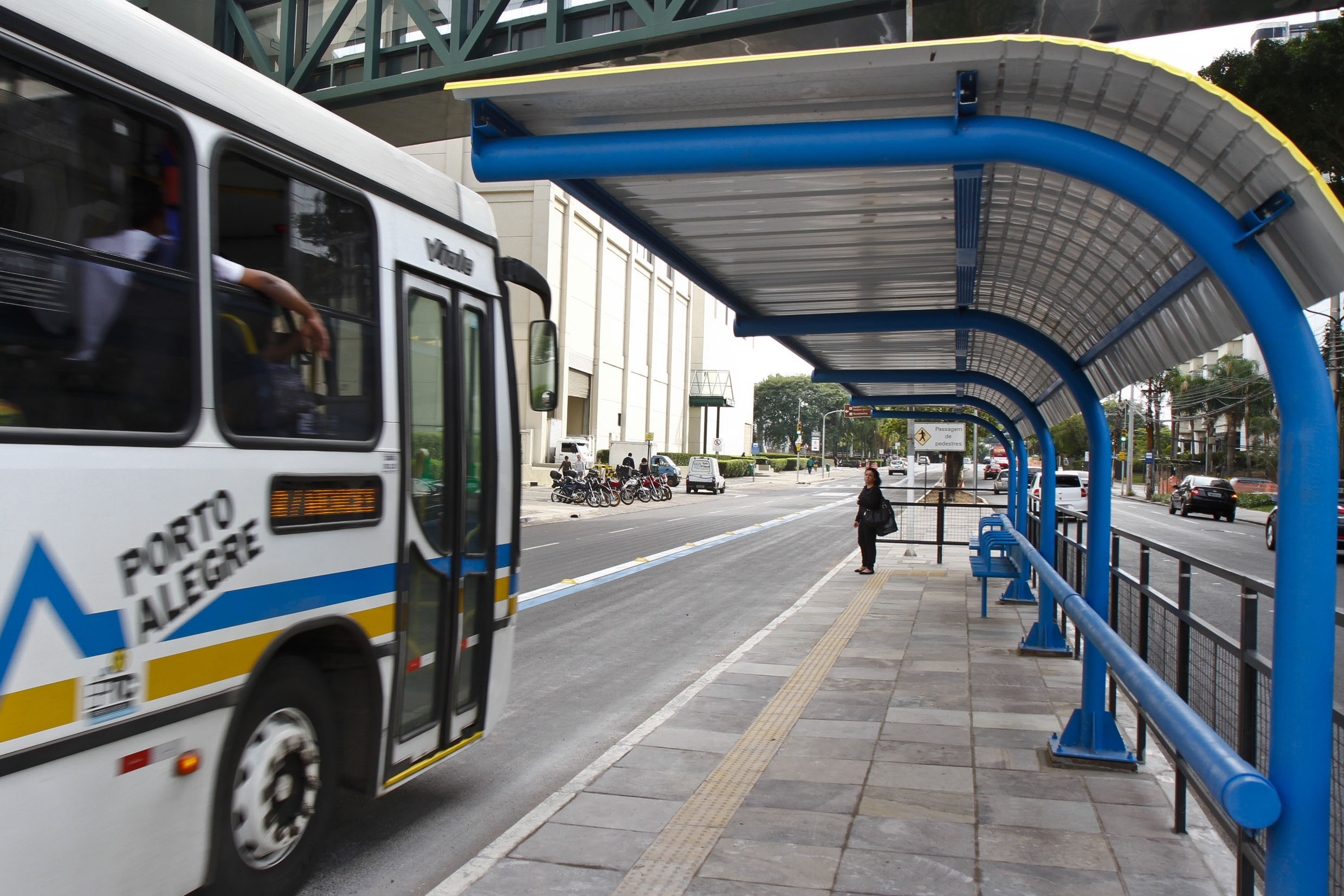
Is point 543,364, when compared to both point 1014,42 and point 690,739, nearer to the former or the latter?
point 690,739

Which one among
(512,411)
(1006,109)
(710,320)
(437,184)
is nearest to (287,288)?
(437,184)

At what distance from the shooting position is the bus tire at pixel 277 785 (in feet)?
11.3

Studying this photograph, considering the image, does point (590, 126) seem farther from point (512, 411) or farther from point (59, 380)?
point (59, 380)

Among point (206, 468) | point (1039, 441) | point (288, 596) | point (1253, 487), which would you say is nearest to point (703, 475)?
point (1253, 487)

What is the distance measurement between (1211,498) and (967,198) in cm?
3465

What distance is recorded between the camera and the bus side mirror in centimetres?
540

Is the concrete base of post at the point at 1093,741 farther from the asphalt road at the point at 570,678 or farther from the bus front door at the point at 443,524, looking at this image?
the bus front door at the point at 443,524

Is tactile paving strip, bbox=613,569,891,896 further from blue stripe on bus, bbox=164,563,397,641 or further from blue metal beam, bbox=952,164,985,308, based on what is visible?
blue metal beam, bbox=952,164,985,308

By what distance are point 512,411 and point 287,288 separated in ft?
5.96

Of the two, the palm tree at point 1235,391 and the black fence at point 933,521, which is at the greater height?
the palm tree at point 1235,391

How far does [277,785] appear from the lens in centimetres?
370

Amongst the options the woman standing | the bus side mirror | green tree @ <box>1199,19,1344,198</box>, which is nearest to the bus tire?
the bus side mirror

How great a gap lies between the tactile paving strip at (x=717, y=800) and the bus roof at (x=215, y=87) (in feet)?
9.97

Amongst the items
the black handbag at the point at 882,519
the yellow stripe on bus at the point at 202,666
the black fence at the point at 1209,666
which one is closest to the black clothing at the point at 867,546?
the black handbag at the point at 882,519
